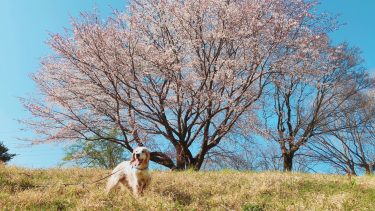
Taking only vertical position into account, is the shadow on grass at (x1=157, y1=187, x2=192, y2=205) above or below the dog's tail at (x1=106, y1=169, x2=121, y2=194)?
below

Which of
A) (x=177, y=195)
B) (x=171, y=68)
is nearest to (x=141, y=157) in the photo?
(x=177, y=195)

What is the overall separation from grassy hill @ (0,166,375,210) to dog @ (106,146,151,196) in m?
0.17

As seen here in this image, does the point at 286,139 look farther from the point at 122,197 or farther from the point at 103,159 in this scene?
the point at 122,197

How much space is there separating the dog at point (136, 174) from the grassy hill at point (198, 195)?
172 mm

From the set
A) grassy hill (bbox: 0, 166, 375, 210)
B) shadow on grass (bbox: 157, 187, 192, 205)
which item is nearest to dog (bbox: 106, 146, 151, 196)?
grassy hill (bbox: 0, 166, 375, 210)

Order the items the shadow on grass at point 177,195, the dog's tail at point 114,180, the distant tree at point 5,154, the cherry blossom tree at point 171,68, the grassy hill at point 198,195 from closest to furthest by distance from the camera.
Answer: the grassy hill at point 198,195 → the shadow on grass at point 177,195 → the dog's tail at point 114,180 → the cherry blossom tree at point 171,68 → the distant tree at point 5,154

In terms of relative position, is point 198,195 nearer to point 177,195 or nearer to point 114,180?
point 177,195

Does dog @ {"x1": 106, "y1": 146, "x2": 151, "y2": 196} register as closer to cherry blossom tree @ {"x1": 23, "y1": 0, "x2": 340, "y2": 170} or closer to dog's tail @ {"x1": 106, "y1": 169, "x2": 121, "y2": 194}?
dog's tail @ {"x1": 106, "y1": 169, "x2": 121, "y2": 194}

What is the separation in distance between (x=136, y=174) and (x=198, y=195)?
1177mm

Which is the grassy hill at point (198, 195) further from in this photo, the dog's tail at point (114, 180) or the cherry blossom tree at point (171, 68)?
the cherry blossom tree at point (171, 68)

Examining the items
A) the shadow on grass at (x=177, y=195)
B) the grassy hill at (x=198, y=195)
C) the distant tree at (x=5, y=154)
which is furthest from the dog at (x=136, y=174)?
the distant tree at (x=5, y=154)

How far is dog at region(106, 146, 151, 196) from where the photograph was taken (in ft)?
23.6

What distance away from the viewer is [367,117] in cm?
2688

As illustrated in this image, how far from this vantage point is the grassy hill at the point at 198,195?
6.44 m
